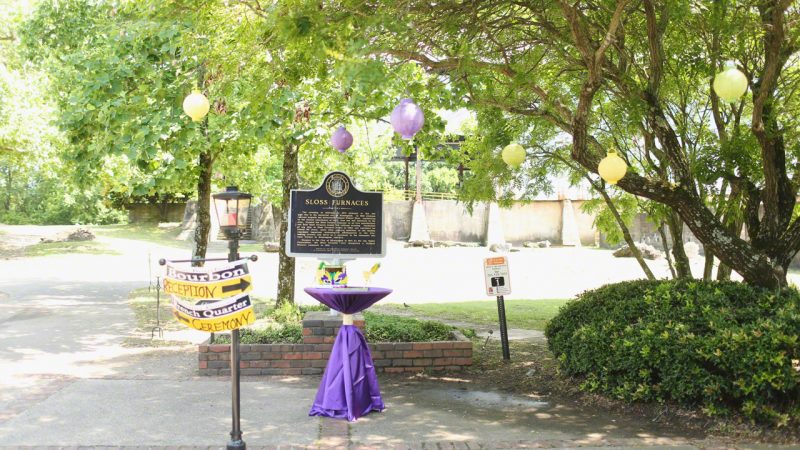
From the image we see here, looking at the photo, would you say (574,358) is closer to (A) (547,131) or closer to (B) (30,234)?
(A) (547,131)

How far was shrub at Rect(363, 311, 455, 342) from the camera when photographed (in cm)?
902

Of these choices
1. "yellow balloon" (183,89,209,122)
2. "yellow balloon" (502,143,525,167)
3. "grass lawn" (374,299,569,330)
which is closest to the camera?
"yellow balloon" (183,89,209,122)

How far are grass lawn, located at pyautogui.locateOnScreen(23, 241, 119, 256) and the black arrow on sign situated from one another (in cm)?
2675

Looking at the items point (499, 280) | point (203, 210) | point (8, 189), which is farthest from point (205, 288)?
point (8, 189)

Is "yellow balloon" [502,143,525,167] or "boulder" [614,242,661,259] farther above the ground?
"yellow balloon" [502,143,525,167]

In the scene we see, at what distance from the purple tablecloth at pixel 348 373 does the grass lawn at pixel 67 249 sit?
1000 inches

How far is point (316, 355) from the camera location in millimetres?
8617

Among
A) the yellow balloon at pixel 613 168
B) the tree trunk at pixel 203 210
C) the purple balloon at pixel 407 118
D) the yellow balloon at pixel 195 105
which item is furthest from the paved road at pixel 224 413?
the tree trunk at pixel 203 210

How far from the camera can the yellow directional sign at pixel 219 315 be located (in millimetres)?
5168

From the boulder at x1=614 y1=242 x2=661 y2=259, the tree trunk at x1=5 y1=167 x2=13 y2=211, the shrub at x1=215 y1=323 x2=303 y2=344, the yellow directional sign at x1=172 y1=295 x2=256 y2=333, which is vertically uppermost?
the tree trunk at x1=5 y1=167 x2=13 y2=211

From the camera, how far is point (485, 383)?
328 inches

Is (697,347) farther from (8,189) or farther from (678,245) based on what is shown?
(8,189)

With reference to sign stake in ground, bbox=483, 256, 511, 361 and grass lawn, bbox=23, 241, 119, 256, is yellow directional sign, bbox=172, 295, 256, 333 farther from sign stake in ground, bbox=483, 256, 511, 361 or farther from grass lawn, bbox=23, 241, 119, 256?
grass lawn, bbox=23, 241, 119, 256

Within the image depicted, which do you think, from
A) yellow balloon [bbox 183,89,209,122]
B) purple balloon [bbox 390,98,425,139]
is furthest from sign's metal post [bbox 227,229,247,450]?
yellow balloon [bbox 183,89,209,122]
